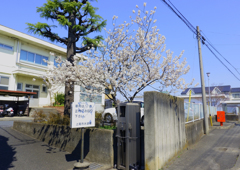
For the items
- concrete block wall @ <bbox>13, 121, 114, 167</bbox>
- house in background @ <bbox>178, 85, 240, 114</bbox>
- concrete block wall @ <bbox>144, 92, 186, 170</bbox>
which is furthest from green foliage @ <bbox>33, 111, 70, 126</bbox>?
house in background @ <bbox>178, 85, 240, 114</bbox>

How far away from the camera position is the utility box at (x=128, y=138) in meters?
4.97

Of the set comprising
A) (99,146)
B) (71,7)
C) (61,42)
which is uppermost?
(71,7)

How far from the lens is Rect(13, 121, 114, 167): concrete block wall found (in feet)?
18.1

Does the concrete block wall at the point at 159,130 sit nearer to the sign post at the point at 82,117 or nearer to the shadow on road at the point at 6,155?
the sign post at the point at 82,117

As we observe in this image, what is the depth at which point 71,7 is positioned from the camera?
8.11m

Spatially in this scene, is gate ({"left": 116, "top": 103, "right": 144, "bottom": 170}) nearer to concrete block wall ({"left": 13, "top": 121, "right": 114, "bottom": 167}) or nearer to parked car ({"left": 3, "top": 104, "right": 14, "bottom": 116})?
concrete block wall ({"left": 13, "top": 121, "right": 114, "bottom": 167})

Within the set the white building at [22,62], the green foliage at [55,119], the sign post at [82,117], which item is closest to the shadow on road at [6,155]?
the green foliage at [55,119]

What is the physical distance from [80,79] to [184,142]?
510cm

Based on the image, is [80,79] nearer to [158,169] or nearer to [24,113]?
[158,169]

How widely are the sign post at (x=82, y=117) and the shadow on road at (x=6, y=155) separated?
2.17m

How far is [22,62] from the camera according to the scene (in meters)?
19.0

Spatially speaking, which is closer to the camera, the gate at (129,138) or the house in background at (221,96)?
the gate at (129,138)

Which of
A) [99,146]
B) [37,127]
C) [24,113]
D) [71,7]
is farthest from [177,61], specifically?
Result: [24,113]

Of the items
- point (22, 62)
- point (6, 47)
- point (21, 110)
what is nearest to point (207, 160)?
point (21, 110)
